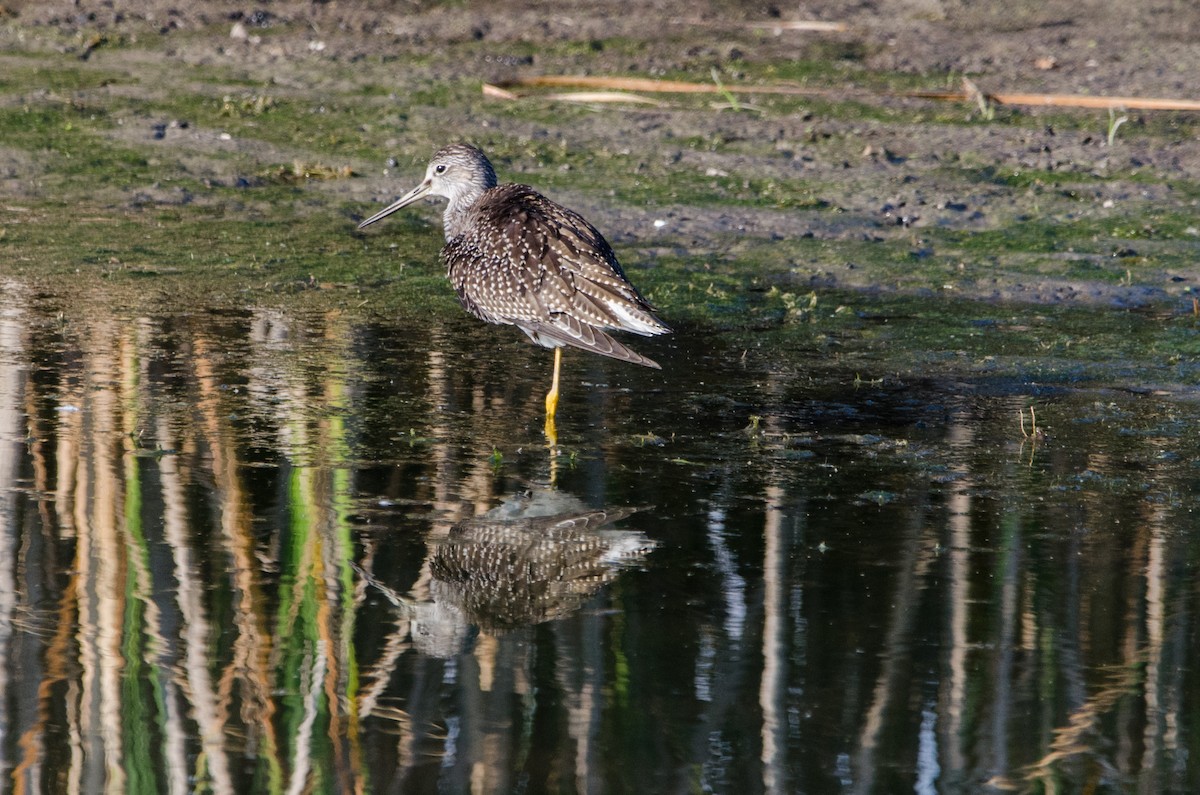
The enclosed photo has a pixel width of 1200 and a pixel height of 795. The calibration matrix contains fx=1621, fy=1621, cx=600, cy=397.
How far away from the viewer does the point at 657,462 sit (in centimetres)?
621

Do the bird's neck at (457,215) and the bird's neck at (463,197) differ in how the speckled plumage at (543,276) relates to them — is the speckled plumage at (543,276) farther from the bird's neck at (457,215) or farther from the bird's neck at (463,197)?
the bird's neck at (463,197)

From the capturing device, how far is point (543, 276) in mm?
7020

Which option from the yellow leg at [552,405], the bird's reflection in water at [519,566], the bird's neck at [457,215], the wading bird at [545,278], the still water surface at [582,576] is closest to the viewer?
the still water surface at [582,576]

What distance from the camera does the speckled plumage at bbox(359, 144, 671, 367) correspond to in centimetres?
679

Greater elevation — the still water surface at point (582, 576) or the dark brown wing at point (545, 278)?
the dark brown wing at point (545, 278)

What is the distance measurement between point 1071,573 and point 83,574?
10.0 feet

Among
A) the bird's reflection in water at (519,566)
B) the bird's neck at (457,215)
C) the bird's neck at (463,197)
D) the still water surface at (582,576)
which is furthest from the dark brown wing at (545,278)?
the bird's reflection in water at (519,566)

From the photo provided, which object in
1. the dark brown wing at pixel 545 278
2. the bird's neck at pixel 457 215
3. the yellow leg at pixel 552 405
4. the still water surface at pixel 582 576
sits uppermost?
the bird's neck at pixel 457 215

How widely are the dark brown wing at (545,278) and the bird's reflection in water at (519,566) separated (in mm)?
1118

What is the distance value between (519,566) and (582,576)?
22cm

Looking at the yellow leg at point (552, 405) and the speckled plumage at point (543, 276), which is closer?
the yellow leg at point (552, 405)

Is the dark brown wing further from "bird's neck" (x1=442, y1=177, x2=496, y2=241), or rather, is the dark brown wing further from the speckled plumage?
"bird's neck" (x1=442, y1=177, x2=496, y2=241)

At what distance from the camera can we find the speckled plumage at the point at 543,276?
22.3 ft

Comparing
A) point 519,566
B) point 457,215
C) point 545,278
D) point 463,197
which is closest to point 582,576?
point 519,566
